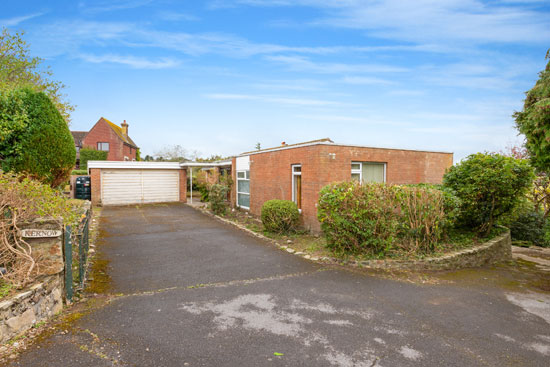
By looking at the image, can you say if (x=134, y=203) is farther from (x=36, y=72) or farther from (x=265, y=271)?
(x=265, y=271)

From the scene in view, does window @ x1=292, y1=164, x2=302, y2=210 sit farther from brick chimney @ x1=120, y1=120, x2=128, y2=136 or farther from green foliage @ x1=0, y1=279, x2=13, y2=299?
brick chimney @ x1=120, y1=120, x2=128, y2=136

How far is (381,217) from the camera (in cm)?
695

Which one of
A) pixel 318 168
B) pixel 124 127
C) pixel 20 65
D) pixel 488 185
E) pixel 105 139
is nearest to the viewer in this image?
pixel 488 185

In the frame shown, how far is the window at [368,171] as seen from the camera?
10.7m

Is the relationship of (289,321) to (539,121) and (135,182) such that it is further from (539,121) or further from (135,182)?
(135,182)

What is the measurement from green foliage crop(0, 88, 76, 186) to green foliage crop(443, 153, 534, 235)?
465 inches

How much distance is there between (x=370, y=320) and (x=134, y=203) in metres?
18.4

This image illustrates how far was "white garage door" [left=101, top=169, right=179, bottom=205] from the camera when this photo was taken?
18.3 meters

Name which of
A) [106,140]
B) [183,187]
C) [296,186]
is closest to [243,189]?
[296,186]

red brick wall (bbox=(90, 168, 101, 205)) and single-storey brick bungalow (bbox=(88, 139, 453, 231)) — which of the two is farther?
red brick wall (bbox=(90, 168, 101, 205))

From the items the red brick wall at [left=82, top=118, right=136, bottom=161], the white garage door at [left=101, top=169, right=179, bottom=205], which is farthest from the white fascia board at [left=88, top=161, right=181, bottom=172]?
the red brick wall at [left=82, top=118, right=136, bottom=161]

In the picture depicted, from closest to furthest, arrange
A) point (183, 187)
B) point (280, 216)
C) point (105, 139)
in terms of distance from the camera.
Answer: point (280, 216) < point (183, 187) < point (105, 139)

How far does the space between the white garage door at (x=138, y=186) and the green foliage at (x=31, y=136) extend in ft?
33.9

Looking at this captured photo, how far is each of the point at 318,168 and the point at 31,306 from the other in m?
7.82
